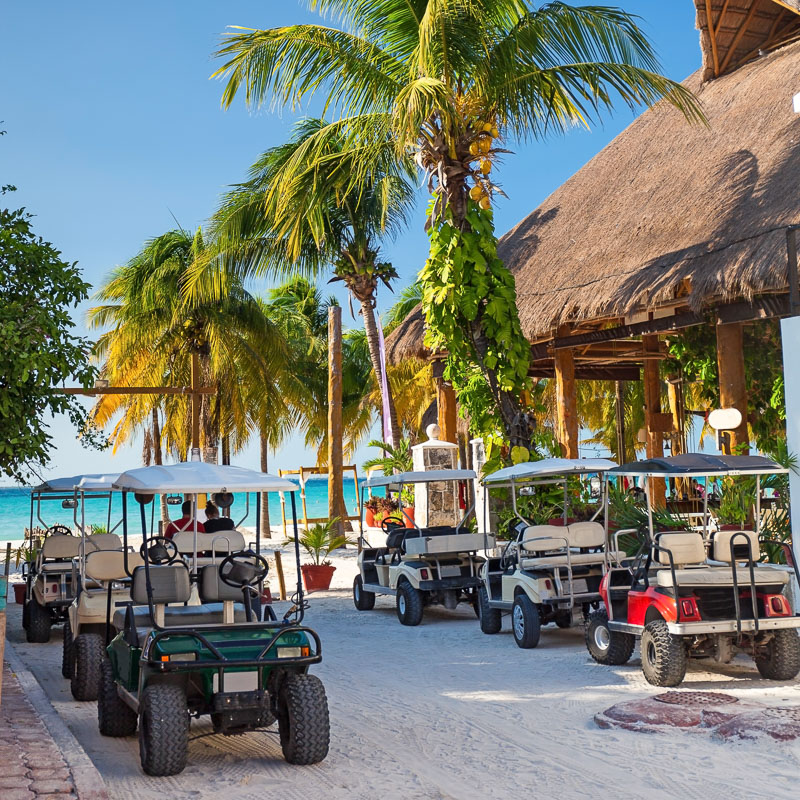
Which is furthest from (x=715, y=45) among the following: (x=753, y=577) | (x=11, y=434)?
(x=11, y=434)

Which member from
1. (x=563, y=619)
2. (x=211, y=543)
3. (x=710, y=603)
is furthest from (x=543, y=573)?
(x=211, y=543)

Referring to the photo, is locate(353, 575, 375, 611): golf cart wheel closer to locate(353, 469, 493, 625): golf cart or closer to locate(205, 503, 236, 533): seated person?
locate(353, 469, 493, 625): golf cart

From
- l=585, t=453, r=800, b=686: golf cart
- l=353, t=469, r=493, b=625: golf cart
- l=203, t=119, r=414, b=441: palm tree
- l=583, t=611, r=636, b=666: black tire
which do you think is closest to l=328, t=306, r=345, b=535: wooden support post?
l=203, t=119, r=414, b=441: palm tree

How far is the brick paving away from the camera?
5.09 m

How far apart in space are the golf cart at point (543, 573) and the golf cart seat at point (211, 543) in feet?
9.87

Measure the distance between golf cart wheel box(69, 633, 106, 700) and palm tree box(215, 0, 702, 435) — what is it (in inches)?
272

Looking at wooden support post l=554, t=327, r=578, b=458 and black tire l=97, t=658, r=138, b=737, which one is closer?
black tire l=97, t=658, r=138, b=737

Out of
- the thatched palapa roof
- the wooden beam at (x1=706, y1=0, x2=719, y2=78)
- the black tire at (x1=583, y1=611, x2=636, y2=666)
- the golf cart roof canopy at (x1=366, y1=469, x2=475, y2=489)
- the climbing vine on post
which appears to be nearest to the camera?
the black tire at (x1=583, y1=611, x2=636, y2=666)

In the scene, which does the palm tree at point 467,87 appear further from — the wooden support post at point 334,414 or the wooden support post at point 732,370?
the wooden support post at point 334,414

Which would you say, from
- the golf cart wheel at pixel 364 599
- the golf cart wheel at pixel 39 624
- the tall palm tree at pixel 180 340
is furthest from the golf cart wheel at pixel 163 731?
the tall palm tree at pixel 180 340

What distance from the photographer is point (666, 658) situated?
8000 millimetres

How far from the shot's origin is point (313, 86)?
1393 centimetres

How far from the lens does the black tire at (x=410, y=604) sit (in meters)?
12.6

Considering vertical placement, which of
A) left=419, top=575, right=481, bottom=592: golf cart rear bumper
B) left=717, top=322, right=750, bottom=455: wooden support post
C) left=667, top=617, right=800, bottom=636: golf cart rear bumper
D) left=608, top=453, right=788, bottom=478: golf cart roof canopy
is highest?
left=717, top=322, right=750, bottom=455: wooden support post
